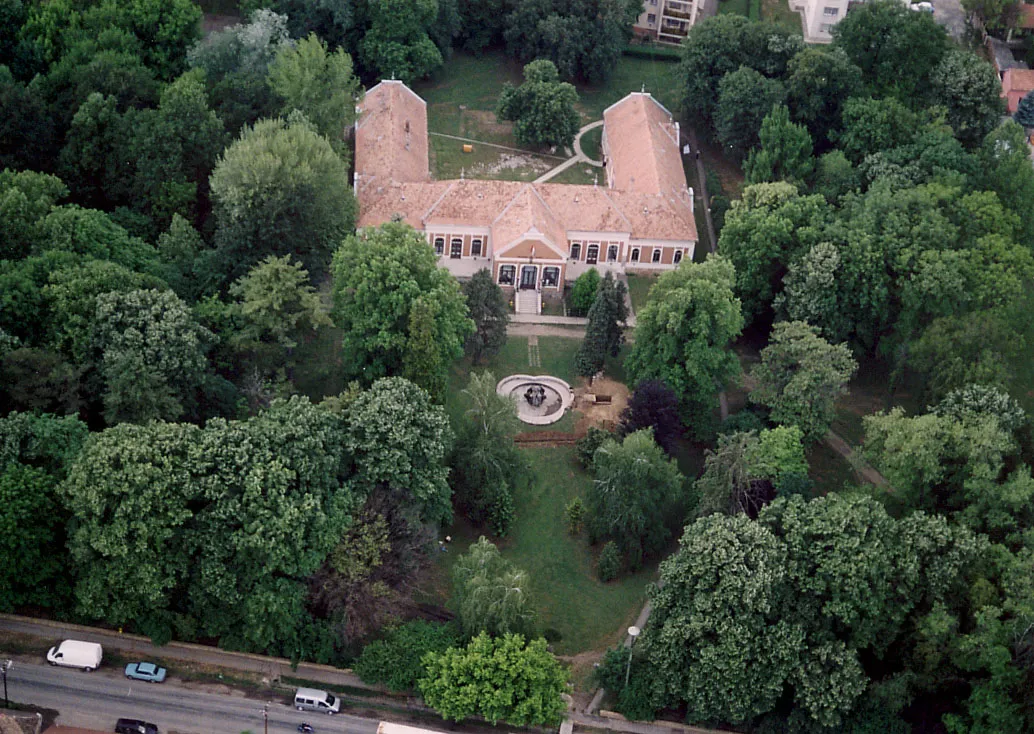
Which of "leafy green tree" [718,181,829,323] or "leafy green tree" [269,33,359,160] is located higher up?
"leafy green tree" [269,33,359,160]

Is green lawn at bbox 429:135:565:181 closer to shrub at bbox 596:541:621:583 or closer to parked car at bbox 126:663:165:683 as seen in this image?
shrub at bbox 596:541:621:583

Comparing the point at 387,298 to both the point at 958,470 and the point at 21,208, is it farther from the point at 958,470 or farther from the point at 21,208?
the point at 958,470

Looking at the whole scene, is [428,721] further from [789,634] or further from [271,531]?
[789,634]

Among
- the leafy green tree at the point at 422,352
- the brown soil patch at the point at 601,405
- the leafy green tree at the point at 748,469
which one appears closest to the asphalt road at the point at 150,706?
the leafy green tree at the point at 422,352

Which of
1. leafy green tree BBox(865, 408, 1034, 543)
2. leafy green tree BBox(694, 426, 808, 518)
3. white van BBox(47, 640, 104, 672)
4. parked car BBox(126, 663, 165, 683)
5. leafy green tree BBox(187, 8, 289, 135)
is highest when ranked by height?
leafy green tree BBox(187, 8, 289, 135)

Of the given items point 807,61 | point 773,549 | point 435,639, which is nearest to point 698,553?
point 773,549

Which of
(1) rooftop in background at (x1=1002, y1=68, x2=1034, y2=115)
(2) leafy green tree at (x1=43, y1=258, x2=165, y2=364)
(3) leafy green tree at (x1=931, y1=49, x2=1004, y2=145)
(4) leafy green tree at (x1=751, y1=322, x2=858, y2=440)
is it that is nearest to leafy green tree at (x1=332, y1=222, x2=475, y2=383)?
(2) leafy green tree at (x1=43, y1=258, x2=165, y2=364)
